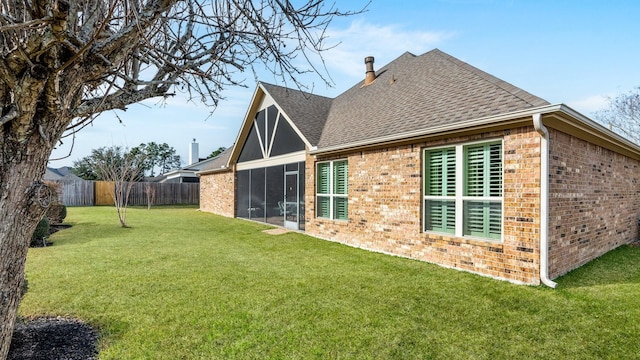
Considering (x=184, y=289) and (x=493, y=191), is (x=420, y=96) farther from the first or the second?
(x=184, y=289)

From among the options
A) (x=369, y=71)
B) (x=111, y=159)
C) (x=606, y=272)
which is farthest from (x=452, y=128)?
(x=111, y=159)

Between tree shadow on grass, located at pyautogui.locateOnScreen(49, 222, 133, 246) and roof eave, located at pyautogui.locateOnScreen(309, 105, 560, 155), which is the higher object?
roof eave, located at pyautogui.locateOnScreen(309, 105, 560, 155)

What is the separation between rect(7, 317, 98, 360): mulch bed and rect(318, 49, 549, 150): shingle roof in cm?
627

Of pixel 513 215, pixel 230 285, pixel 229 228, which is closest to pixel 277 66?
pixel 230 285

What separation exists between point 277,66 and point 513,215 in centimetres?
466

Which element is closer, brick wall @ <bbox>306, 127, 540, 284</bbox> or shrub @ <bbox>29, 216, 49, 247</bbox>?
brick wall @ <bbox>306, 127, 540, 284</bbox>

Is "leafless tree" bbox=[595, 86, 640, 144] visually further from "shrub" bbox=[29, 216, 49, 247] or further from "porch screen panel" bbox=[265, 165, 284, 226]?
"shrub" bbox=[29, 216, 49, 247]

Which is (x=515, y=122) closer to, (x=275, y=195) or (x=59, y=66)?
(x=59, y=66)

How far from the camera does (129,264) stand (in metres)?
6.84

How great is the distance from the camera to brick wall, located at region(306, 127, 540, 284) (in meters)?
5.40

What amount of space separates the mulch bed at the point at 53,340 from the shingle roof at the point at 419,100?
6.27 meters

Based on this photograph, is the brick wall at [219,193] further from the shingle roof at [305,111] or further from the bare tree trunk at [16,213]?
the bare tree trunk at [16,213]

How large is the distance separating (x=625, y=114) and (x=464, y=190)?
2424 cm

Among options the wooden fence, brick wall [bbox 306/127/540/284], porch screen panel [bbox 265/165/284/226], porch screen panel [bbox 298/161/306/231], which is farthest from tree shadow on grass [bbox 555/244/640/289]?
the wooden fence
